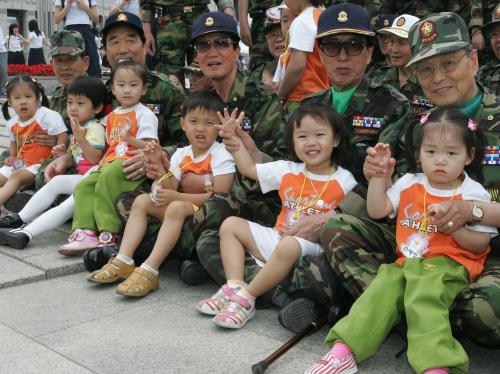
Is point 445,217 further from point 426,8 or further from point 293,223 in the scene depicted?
point 426,8

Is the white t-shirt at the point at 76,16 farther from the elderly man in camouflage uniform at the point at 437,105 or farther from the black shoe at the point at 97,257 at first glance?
the elderly man in camouflage uniform at the point at 437,105

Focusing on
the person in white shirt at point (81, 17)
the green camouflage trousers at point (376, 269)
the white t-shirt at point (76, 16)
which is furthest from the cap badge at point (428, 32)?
the white t-shirt at point (76, 16)

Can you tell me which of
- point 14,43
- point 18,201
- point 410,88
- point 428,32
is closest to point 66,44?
point 18,201

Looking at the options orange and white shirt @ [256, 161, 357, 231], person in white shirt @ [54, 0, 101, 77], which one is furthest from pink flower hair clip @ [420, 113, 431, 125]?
person in white shirt @ [54, 0, 101, 77]

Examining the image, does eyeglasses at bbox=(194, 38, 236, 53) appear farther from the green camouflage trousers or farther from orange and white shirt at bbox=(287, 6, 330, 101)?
the green camouflage trousers

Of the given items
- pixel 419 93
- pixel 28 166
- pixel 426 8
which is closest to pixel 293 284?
pixel 419 93

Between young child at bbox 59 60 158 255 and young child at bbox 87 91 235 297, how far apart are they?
31 centimetres

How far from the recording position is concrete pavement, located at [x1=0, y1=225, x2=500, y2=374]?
2703mm

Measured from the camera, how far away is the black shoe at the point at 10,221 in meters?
4.66

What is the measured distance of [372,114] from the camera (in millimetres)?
3529

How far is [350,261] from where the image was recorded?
2932mm

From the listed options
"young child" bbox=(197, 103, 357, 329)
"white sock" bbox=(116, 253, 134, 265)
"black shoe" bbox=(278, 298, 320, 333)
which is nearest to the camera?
"black shoe" bbox=(278, 298, 320, 333)

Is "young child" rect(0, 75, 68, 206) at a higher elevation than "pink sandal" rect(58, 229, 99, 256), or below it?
higher

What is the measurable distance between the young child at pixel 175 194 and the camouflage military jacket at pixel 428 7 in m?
2.76
